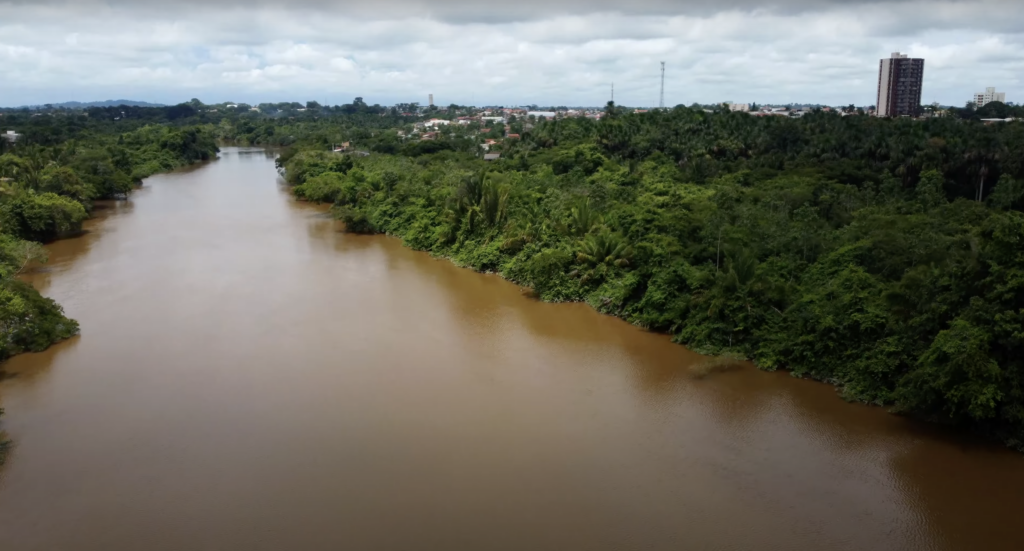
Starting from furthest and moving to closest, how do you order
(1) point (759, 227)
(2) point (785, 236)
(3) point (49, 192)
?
(3) point (49, 192) < (1) point (759, 227) < (2) point (785, 236)

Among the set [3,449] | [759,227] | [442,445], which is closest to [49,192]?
[3,449]

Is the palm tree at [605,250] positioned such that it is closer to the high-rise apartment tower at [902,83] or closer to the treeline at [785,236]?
the treeline at [785,236]

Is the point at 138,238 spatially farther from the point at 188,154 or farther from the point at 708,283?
the point at 188,154

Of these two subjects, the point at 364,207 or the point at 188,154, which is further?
the point at 188,154

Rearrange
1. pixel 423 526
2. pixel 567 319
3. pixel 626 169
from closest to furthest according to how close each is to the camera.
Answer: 1. pixel 423 526
2. pixel 567 319
3. pixel 626 169

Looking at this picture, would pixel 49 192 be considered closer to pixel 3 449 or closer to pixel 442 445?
pixel 3 449

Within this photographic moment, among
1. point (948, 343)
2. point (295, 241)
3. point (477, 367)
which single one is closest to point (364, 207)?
point (295, 241)
